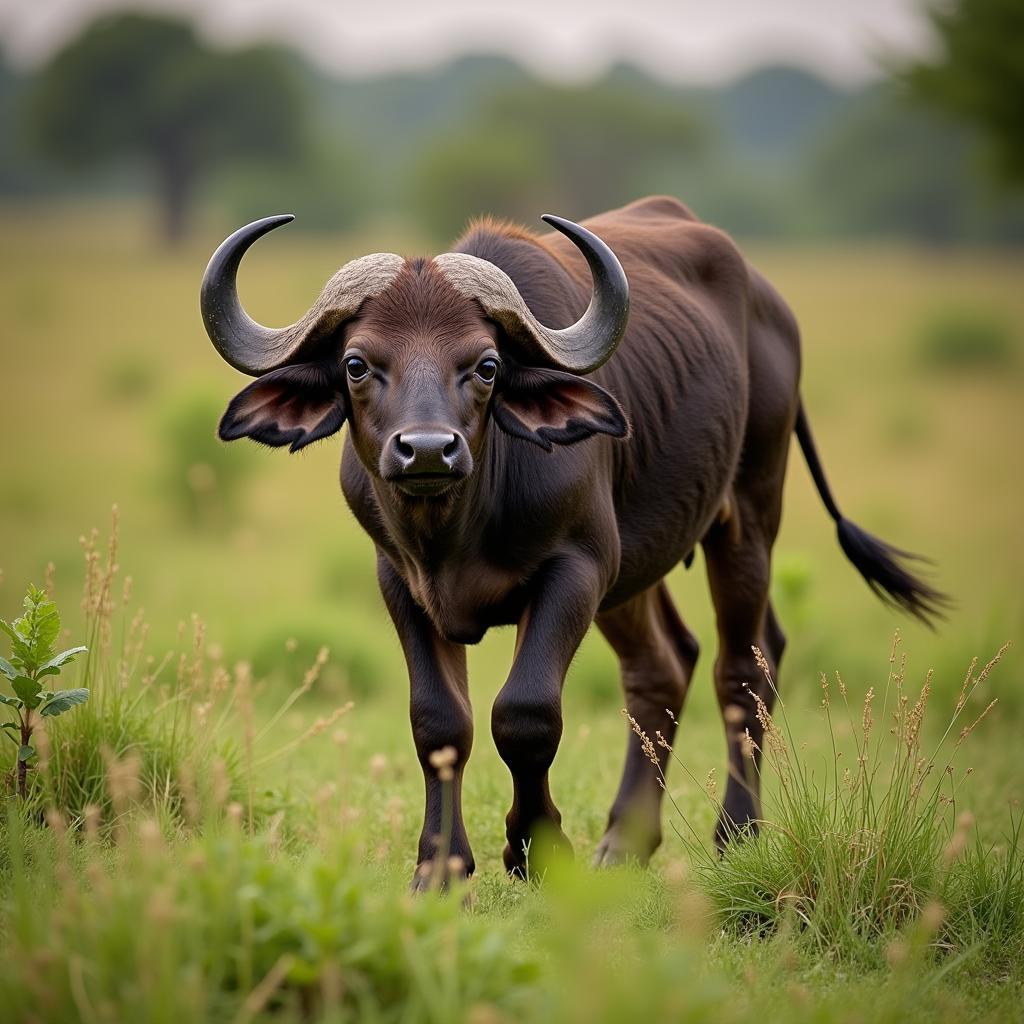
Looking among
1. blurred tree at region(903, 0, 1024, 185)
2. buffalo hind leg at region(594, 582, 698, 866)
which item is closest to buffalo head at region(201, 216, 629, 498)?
buffalo hind leg at region(594, 582, 698, 866)

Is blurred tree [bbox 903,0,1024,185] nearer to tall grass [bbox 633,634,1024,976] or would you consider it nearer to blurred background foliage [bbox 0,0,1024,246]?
tall grass [bbox 633,634,1024,976]

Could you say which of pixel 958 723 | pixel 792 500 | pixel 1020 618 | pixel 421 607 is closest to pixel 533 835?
pixel 421 607

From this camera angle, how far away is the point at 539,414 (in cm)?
462

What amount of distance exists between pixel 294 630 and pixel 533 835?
5064 mm

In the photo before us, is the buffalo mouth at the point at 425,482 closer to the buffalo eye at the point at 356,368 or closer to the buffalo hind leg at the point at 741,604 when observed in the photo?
the buffalo eye at the point at 356,368

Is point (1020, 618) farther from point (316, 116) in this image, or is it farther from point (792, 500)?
point (316, 116)

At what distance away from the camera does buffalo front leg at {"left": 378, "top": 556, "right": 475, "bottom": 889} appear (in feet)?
14.9

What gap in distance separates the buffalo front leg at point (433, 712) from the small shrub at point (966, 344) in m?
23.3

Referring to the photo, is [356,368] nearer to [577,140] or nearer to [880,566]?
[880,566]

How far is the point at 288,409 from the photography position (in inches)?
183

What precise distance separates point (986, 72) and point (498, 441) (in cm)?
1388

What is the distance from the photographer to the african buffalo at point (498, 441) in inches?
174

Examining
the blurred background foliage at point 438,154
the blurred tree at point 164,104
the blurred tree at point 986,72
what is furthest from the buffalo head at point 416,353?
the blurred tree at point 164,104

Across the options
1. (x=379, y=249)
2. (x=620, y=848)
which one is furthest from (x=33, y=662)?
(x=379, y=249)
